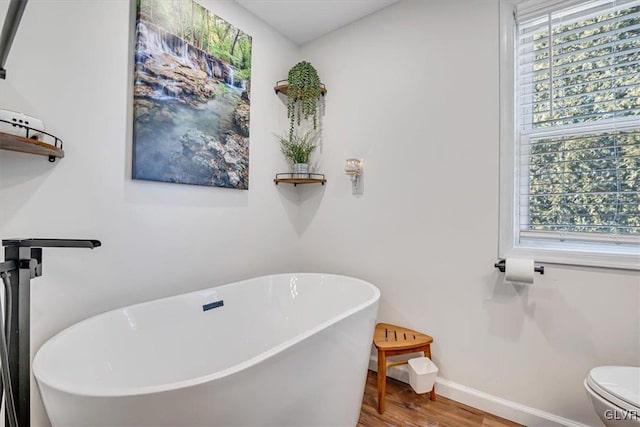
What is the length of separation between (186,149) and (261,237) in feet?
2.86

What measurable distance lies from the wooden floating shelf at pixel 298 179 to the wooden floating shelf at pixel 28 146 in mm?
1390

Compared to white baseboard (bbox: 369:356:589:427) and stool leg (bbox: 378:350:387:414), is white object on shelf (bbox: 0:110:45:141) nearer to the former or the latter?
stool leg (bbox: 378:350:387:414)

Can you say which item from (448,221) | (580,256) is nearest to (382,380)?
(448,221)

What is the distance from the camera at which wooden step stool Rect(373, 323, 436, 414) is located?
1.69 meters

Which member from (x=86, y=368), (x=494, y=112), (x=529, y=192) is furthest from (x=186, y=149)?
(x=529, y=192)

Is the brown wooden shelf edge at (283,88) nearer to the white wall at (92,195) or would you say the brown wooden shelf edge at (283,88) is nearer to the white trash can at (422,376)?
the white wall at (92,195)

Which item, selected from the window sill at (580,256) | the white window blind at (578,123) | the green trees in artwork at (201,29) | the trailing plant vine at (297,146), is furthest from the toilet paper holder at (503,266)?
the green trees in artwork at (201,29)

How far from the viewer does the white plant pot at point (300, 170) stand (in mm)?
2363

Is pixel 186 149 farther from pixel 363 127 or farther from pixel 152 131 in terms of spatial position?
pixel 363 127

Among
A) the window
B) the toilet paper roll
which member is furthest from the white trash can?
the window

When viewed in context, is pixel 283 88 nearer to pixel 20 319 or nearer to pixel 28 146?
pixel 28 146

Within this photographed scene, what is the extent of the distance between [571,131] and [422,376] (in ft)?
5.22

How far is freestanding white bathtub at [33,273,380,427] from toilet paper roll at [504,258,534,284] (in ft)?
2.37

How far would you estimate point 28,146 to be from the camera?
1139 millimetres
